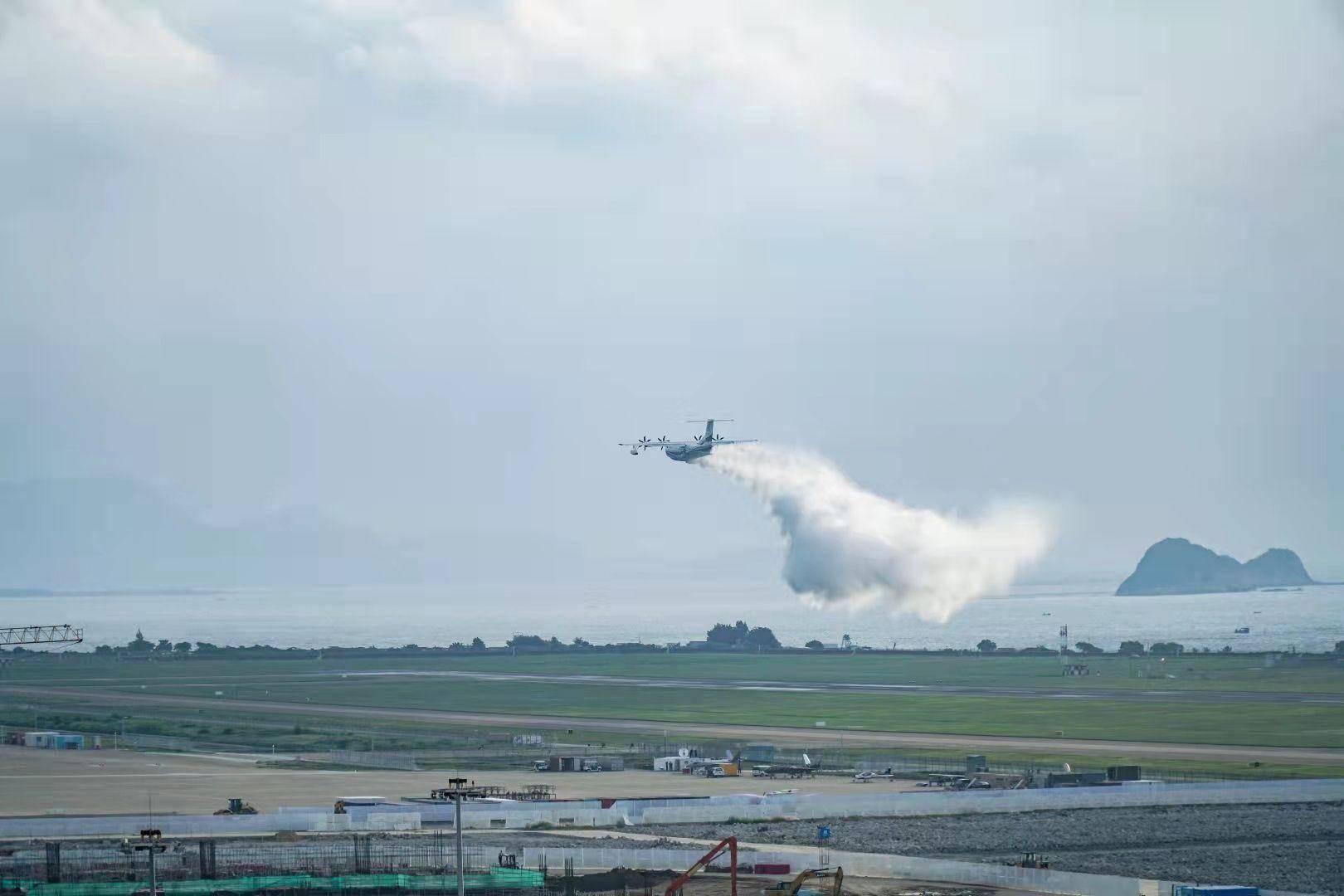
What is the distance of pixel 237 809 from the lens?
78.4 metres

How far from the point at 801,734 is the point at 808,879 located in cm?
5433

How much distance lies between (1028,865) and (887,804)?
14.4m

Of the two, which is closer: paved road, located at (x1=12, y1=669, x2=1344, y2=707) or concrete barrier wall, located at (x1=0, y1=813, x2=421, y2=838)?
concrete barrier wall, located at (x1=0, y1=813, x2=421, y2=838)

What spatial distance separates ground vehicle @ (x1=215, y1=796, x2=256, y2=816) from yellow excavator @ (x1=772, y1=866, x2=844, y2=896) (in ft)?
86.8

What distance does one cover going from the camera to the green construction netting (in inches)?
2336

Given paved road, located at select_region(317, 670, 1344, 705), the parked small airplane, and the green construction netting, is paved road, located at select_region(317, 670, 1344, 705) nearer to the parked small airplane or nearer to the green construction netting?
the parked small airplane

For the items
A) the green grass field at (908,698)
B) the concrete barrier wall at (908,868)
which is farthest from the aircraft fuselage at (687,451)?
the concrete barrier wall at (908,868)

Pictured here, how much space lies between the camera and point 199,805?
8194 centimetres

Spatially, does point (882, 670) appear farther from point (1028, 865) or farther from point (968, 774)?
point (1028, 865)

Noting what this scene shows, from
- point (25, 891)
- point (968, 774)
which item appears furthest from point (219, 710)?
point (25, 891)

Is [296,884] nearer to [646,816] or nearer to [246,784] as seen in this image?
[646,816]

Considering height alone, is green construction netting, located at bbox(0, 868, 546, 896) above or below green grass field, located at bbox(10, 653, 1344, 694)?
below

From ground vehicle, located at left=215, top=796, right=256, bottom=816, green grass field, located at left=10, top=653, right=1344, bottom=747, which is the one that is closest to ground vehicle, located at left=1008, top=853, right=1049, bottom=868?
ground vehicle, located at left=215, top=796, right=256, bottom=816

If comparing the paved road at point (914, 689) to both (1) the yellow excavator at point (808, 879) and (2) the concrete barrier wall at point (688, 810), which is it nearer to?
(2) the concrete barrier wall at point (688, 810)
